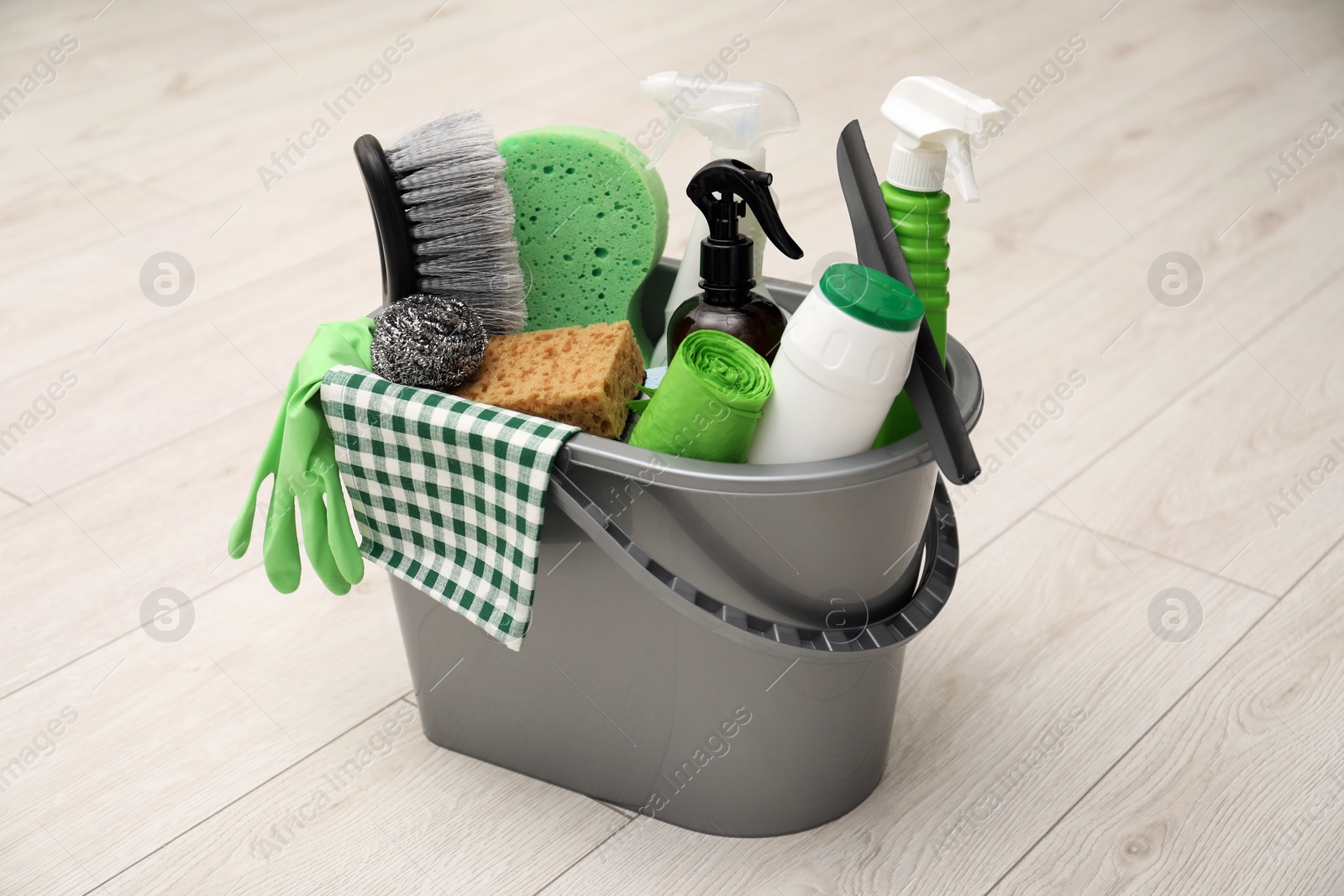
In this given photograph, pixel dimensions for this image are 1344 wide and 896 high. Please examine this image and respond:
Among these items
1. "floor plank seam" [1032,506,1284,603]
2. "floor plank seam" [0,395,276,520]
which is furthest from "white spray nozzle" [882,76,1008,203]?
"floor plank seam" [0,395,276,520]

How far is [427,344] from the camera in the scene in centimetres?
51

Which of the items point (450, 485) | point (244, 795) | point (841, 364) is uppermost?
point (841, 364)

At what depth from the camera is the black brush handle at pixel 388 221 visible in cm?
55

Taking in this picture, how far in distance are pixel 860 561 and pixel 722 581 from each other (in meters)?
0.06

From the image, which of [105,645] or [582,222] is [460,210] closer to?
[582,222]

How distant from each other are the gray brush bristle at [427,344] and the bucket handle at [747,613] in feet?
0.25

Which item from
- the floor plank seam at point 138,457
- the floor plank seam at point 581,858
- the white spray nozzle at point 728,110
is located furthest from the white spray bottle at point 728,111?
the floor plank seam at point 138,457

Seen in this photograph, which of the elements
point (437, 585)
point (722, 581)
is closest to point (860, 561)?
point (722, 581)

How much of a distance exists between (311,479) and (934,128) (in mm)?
315

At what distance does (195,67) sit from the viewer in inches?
64.6

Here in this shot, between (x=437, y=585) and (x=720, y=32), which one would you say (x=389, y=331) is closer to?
(x=437, y=585)

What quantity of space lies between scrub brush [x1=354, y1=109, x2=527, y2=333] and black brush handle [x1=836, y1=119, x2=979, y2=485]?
178 millimetres

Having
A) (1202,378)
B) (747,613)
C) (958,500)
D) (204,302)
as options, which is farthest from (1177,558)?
(204,302)

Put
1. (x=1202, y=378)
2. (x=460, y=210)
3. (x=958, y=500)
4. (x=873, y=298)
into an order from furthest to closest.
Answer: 1. (x=1202, y=378)
2. (x=958, y=500)
3. (x=460, y=210)
4. (x=873, y=298)
